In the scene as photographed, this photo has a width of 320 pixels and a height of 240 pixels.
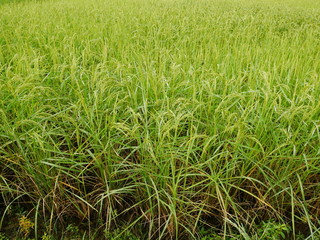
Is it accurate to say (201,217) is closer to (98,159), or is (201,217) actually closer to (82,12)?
(98,159)

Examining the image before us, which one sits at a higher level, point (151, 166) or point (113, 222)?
point (151, 166)

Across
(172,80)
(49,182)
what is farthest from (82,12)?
(49,182)

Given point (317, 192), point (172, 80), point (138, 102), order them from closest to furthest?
point (317, 192) < point (138, 102) < point (172, 80)

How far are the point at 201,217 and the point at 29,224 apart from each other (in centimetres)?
83

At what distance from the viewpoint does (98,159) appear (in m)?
1.57

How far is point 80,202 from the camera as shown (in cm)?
158

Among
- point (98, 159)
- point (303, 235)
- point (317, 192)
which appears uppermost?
point (98, 159)

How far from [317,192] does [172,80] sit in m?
1.10

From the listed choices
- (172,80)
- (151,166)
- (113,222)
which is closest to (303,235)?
(151,166)

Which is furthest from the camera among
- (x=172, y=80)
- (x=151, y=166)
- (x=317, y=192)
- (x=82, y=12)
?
(x=82, y=12)

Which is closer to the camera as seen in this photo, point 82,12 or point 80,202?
point 80,202

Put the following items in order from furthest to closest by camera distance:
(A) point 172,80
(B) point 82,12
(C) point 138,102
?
(B) point 82,12 → (A) point 172,80 → (C) point 138,102

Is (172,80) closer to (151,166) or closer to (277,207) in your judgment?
(151,166)

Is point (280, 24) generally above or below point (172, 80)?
below
